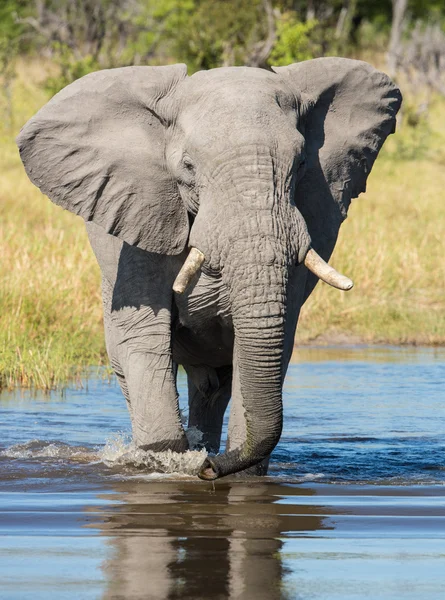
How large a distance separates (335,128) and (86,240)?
252 inches

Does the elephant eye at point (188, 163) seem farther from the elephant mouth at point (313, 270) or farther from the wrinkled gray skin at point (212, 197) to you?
the elephant mouth at point (313, 270)

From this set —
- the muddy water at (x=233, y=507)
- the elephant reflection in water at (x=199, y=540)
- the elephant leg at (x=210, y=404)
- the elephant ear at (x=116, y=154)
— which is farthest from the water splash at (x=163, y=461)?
the elephant ear at (x=116, y=154)

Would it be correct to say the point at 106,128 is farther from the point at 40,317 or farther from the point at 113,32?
the point at 113,32

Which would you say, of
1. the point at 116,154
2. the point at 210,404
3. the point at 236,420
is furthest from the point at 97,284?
the point at 236,420

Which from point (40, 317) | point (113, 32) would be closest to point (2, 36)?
point (113, 32)

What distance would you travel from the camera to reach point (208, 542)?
4699 millimetres

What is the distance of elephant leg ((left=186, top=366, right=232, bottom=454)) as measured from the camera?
23.7 feet

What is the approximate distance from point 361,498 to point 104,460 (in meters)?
1.50

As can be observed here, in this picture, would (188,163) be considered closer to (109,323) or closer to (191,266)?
(191,266)

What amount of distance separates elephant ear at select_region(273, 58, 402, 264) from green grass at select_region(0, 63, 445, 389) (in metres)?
3.20

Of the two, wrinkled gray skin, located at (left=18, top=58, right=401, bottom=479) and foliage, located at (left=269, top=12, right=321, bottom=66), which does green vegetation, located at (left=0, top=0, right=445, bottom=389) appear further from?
wrinkled gray skin, located at (left=18, top=58, right=401, bottom=479)

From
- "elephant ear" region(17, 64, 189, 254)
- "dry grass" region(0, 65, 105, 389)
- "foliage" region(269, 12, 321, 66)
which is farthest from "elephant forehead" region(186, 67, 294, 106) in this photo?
"foliage" region(269, 12, 321, 66)

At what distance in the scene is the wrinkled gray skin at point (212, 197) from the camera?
534cm

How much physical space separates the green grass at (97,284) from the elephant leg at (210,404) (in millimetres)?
1988
